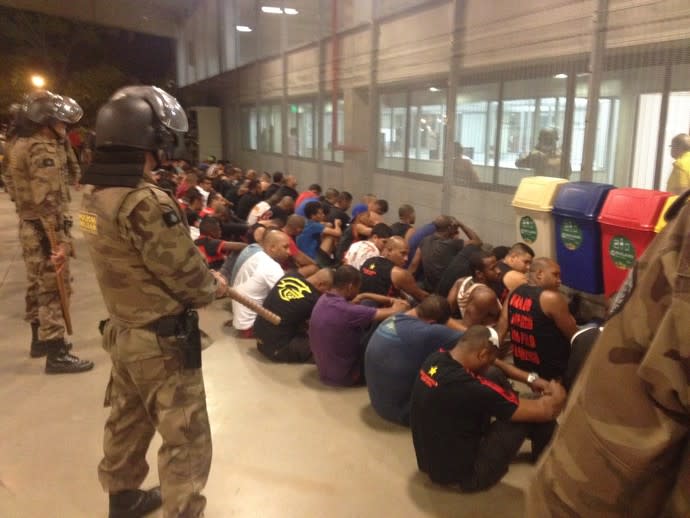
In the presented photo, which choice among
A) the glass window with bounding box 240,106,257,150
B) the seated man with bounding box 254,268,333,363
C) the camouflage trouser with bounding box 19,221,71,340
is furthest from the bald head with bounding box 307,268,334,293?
the glass window with bounding box 240,106,257,150

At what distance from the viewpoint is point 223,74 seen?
48.4 ft

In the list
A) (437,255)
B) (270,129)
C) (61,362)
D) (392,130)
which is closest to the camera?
(61,362)

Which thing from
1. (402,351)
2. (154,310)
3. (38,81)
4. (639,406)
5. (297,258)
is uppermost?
(38,81)

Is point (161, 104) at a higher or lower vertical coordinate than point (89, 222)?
higher

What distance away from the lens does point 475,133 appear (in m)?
5.86

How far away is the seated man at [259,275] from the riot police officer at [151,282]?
217 centimetres

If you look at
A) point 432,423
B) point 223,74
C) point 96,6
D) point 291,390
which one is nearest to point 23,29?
point 96,6

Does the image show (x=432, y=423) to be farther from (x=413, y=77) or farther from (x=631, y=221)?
(x=413, y=77)

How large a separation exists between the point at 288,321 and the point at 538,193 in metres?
2.14

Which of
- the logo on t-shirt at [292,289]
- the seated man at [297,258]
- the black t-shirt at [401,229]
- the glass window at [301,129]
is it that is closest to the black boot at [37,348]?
the logo on t-shirt at [292,289]

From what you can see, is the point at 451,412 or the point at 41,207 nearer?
the point at 451,412

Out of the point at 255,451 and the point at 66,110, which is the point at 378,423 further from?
the point at 66,110

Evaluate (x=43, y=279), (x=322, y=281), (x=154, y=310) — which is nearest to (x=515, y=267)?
(x=322, y=281)

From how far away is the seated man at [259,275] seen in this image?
444cm
